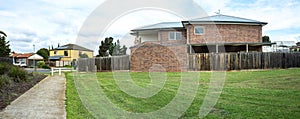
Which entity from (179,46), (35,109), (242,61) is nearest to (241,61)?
(242,61)

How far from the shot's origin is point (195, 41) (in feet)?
92.6

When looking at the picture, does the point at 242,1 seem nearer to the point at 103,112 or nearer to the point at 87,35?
the point at 87,35

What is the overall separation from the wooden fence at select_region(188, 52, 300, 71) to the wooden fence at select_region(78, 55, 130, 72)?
25.4 feet

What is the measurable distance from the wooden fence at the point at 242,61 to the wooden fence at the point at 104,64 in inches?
304

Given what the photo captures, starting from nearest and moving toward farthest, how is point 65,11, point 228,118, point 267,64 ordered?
1. point 228,118
2. point 65,11
3. point 267,64

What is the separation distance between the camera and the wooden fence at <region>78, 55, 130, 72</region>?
27.0 meters

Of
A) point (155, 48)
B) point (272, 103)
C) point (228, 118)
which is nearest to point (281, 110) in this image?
point (272, 103)

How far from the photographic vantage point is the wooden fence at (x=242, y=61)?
71.2ft

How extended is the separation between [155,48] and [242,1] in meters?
9.37

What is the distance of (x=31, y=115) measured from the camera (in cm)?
651

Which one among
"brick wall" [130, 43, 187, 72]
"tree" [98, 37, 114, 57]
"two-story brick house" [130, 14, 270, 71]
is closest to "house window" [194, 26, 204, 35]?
"two-story brick house" [130, 14, 270, 71]

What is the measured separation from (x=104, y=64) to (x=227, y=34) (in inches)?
549

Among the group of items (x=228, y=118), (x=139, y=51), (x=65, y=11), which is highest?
(x=65, y=11)

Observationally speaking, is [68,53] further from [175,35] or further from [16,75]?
[16,75]
